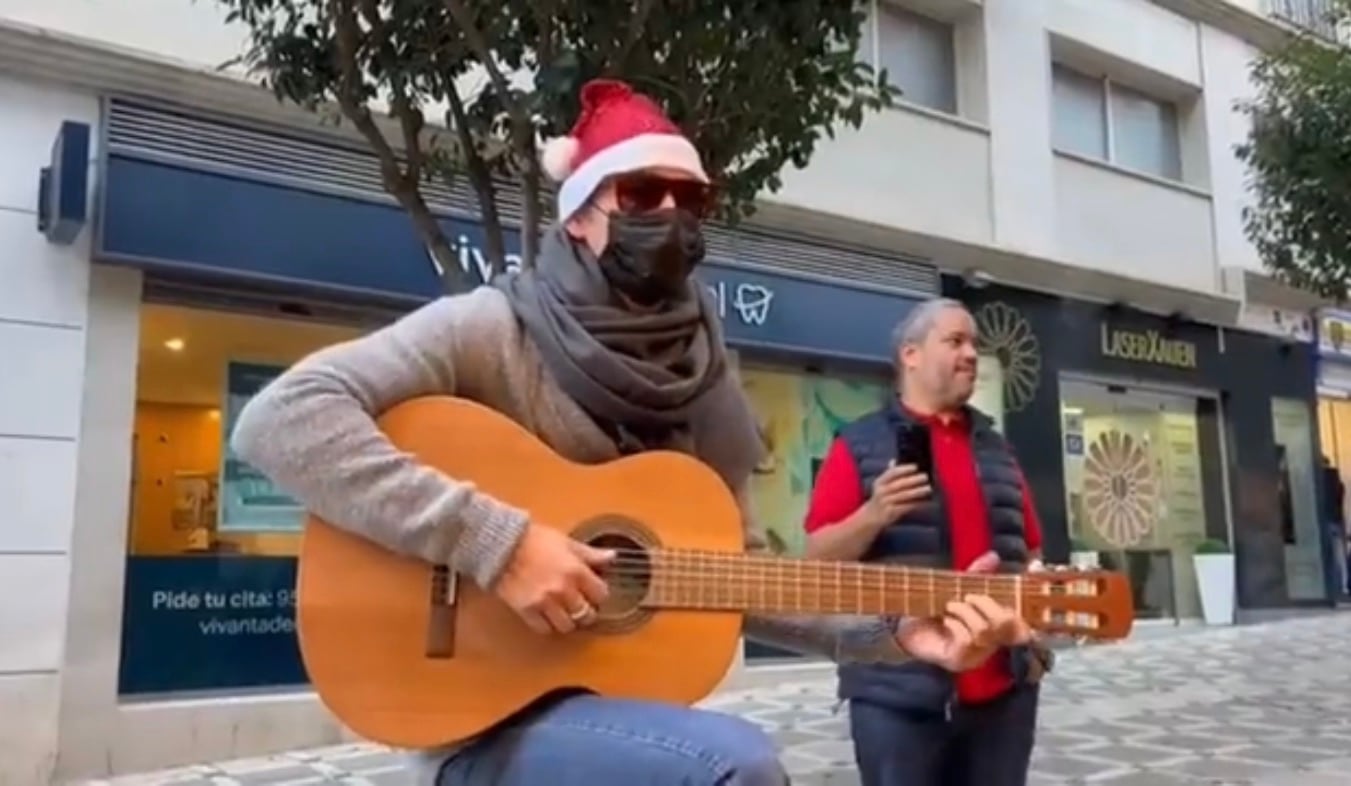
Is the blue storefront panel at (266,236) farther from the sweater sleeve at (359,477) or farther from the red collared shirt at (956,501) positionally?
the sweater sleeve at (359,477)

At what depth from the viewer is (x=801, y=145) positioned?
15.7 ft

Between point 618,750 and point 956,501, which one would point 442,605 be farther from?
point 956,501

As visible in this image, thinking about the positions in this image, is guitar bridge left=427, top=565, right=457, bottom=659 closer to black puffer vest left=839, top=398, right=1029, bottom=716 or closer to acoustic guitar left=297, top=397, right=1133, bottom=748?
acoustic guitar left=297, top=397, right=1133, bottom=748

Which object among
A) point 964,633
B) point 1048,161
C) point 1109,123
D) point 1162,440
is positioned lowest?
point 964,633

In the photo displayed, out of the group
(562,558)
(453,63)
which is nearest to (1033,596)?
(562,558)

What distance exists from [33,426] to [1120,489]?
10.8 metres

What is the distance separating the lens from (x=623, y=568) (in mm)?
1964

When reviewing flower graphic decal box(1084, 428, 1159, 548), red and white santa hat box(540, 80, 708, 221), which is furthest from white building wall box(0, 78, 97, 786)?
flower graphic decal box(1084, 428, 1159, 548)

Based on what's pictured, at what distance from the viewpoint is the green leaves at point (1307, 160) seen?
380 inches

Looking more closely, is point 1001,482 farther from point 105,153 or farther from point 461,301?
point 105,153

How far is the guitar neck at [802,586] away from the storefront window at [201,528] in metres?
5.61

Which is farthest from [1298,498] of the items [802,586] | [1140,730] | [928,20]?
[802,586]

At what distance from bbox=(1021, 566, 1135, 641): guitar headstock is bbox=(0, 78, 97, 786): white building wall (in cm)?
607

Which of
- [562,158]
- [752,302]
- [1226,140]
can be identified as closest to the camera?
[562,158]
